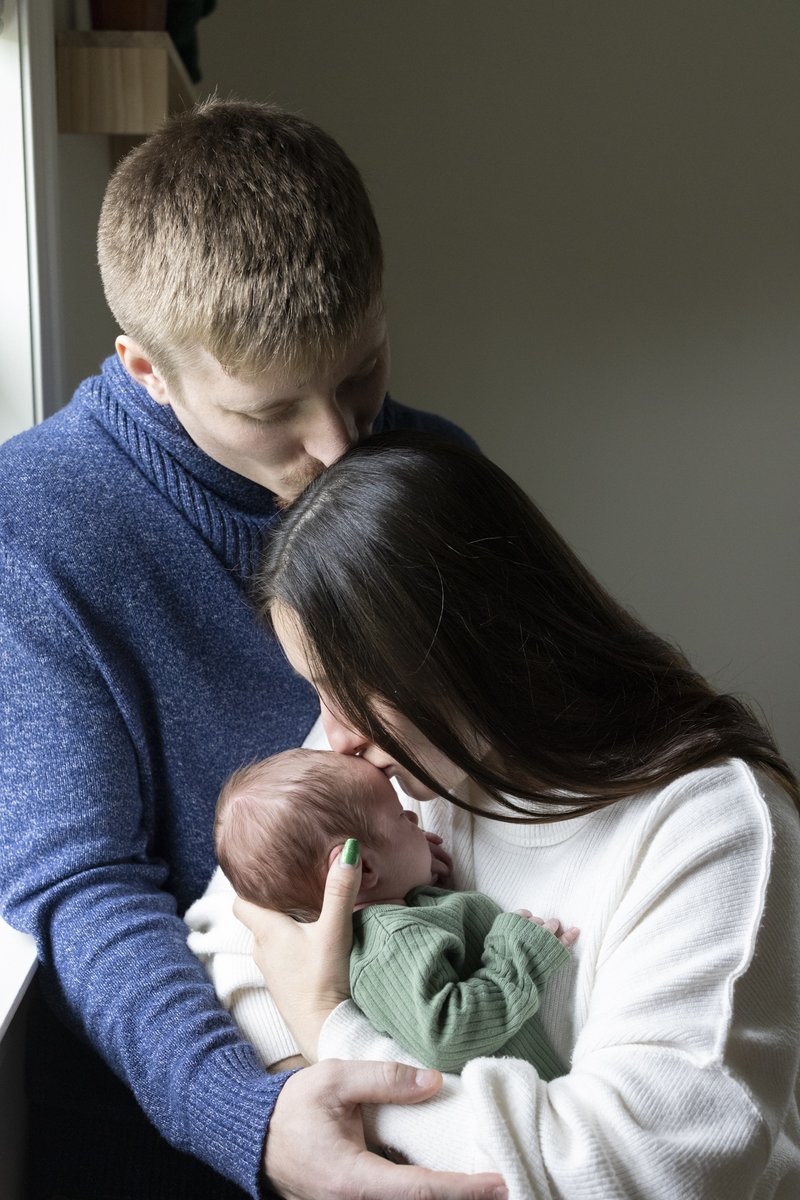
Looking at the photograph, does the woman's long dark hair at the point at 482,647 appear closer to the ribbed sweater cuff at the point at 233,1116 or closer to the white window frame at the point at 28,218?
the ribbed sweater cuff at the point at 233,1116

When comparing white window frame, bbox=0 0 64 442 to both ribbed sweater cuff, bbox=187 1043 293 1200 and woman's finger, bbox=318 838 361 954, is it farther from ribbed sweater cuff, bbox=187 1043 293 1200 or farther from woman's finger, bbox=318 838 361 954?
ribbed sweater cuff, bbox=187 1043 293 1200

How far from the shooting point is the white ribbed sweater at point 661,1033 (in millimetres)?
927

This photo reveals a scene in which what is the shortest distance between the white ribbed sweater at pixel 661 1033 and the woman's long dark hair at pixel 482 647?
0.07 m

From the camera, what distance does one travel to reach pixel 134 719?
137 cm

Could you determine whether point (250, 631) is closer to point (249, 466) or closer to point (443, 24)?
point (249, 466)

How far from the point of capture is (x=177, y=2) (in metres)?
2.16

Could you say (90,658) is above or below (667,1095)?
above

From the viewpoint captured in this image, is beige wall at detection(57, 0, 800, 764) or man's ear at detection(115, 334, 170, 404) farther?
beige wall at detection(57, 0, 800, 764)

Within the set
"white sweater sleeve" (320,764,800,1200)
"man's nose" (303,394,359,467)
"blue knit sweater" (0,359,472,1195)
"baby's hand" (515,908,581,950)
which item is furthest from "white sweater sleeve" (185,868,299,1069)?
"man's nose" (303,394,359,467)

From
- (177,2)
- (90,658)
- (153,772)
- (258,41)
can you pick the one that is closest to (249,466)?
(90,658)

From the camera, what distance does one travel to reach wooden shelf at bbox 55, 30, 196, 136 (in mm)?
1821

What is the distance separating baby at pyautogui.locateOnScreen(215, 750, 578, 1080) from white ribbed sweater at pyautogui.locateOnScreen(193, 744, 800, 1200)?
0.04 metres

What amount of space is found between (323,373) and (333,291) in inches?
3.3

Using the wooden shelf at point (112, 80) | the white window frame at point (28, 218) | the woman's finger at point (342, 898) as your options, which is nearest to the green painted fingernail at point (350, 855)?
the woman's finger at point (342, 898)
